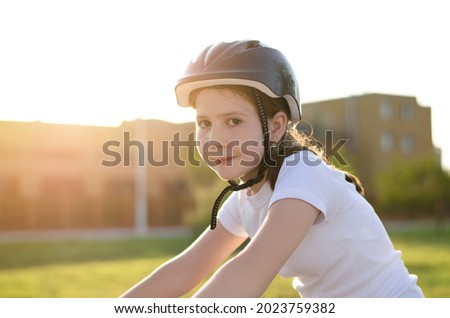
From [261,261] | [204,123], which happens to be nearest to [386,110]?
[204,123]

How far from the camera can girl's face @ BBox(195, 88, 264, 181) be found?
8.52ft

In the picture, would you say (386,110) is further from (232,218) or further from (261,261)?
(261,261)

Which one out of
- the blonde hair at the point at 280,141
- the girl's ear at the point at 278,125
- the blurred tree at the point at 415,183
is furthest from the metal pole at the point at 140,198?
the girl's ear at the point at 278,125

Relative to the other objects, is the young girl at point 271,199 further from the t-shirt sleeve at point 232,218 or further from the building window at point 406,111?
the building window at point 406,111

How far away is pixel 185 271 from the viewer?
9.35ft

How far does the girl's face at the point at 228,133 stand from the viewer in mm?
2596

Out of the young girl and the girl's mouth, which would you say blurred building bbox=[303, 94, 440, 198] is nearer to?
the young girl

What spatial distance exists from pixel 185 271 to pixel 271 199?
72cm

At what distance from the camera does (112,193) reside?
29047 millimetres

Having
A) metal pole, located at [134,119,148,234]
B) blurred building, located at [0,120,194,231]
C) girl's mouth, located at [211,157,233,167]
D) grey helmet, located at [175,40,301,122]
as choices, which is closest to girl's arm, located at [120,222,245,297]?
girl's mouth, located at [211,157,233,167]

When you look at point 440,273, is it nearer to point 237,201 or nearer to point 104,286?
point 104,286

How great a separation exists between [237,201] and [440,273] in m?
8.76

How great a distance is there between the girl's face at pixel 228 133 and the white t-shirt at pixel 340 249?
5.8 inches

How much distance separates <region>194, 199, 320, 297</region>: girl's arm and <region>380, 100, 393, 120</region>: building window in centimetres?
3891
